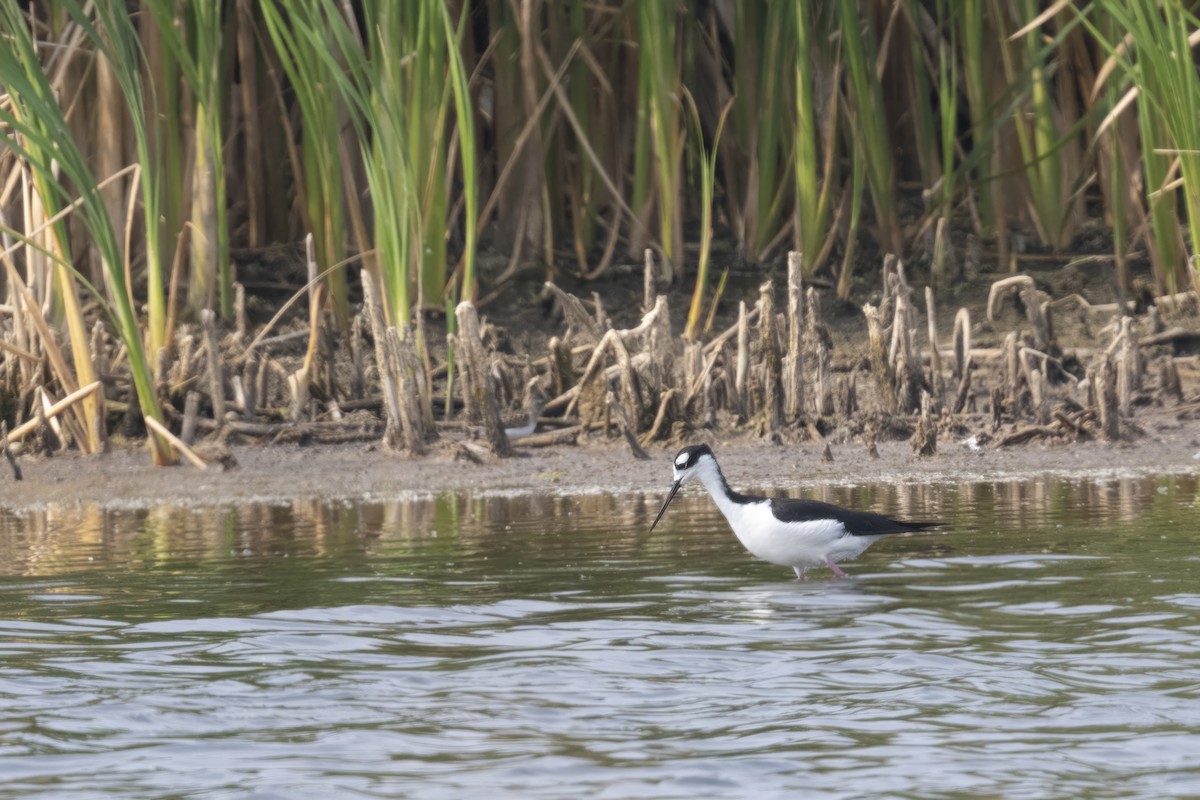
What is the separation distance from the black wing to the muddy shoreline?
194 centimetres

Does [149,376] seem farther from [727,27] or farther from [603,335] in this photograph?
[727,27]

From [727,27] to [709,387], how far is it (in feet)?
12.8

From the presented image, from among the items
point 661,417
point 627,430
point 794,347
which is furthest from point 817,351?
point 627,430

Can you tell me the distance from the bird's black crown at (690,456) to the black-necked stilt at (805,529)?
47 centimetres

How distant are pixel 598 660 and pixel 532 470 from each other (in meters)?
4.07

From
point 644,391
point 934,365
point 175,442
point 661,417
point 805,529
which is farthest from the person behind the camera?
point 934,365

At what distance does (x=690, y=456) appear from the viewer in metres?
7.48

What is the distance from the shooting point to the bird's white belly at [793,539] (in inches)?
263

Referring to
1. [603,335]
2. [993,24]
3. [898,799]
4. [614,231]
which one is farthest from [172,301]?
[898,799]

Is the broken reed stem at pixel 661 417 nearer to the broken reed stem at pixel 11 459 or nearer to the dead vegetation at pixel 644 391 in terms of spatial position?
the dead vegetation at pixel 644 391

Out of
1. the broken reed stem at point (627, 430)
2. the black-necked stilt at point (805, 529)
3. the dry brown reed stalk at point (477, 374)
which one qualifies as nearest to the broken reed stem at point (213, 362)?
the dry brown reed stalk at point (477, 374)

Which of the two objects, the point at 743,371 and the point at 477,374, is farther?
the point at 743,371

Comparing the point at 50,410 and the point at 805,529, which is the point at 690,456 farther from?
the point at 50,410

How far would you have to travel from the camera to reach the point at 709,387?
32.3 feet
